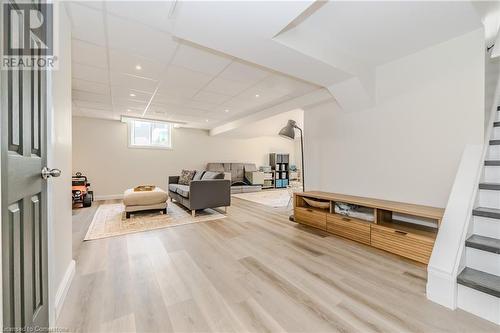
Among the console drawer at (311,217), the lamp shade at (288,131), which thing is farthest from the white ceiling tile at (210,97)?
the console drawer at (311,217)

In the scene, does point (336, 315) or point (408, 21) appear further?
point (408, 21)

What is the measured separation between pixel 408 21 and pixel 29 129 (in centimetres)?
296

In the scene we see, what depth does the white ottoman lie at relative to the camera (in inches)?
150

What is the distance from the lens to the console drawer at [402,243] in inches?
78.6

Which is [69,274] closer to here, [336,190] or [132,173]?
[336,190]

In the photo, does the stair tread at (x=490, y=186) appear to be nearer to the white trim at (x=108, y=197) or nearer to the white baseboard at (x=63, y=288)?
the white baseboard at (x=63, y=288)

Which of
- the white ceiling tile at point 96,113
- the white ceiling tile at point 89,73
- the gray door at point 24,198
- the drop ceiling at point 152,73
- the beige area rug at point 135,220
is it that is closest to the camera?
the gray door at point 24,198

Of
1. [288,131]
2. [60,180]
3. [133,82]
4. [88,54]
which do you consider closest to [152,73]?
[133,82]

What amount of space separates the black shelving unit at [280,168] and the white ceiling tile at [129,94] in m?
5.58

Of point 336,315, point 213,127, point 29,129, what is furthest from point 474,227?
point 213,127

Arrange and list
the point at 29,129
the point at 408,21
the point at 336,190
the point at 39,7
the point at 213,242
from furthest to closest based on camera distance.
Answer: the point at 336,190 < the point at 213,242 < the point at 408,21 < the point at 39,7 < the point at 29,129

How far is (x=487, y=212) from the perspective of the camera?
5.13 feet

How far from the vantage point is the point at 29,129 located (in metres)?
0.97

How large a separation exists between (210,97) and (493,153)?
394 centimetres
